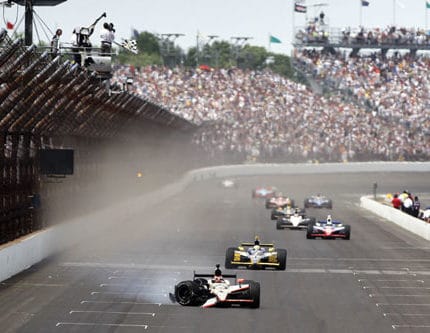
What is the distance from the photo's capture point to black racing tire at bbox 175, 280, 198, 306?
1853 cm

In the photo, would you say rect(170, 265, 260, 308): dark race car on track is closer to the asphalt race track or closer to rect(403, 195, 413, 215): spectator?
the asphalt race track

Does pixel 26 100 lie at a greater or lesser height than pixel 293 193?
greater

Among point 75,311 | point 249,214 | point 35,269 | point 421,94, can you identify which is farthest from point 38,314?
point 421,94

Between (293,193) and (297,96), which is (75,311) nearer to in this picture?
(293,193)

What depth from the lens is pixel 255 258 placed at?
2417 cm

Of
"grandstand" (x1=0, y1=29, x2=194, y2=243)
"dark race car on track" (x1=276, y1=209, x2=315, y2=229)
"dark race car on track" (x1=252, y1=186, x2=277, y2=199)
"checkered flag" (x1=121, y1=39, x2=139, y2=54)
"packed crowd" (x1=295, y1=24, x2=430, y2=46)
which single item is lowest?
"dark race car on track" (x1=252, y1=186, x2=277, y2=199)

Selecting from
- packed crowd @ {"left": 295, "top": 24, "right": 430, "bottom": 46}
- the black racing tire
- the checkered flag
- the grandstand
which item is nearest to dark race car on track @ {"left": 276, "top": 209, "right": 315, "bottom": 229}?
the grandstand

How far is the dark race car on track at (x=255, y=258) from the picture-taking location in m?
24.0

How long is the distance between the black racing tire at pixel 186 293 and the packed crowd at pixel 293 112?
57228 millimetres

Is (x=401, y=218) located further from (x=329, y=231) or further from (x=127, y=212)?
(x=127, y=212)

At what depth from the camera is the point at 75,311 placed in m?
18.1

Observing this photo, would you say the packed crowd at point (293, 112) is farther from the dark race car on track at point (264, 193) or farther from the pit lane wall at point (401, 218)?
the pit lane wall at point (401, 218)

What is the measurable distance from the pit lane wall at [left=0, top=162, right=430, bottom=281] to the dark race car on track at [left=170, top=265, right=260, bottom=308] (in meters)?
5.06

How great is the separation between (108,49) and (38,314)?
15.2m
